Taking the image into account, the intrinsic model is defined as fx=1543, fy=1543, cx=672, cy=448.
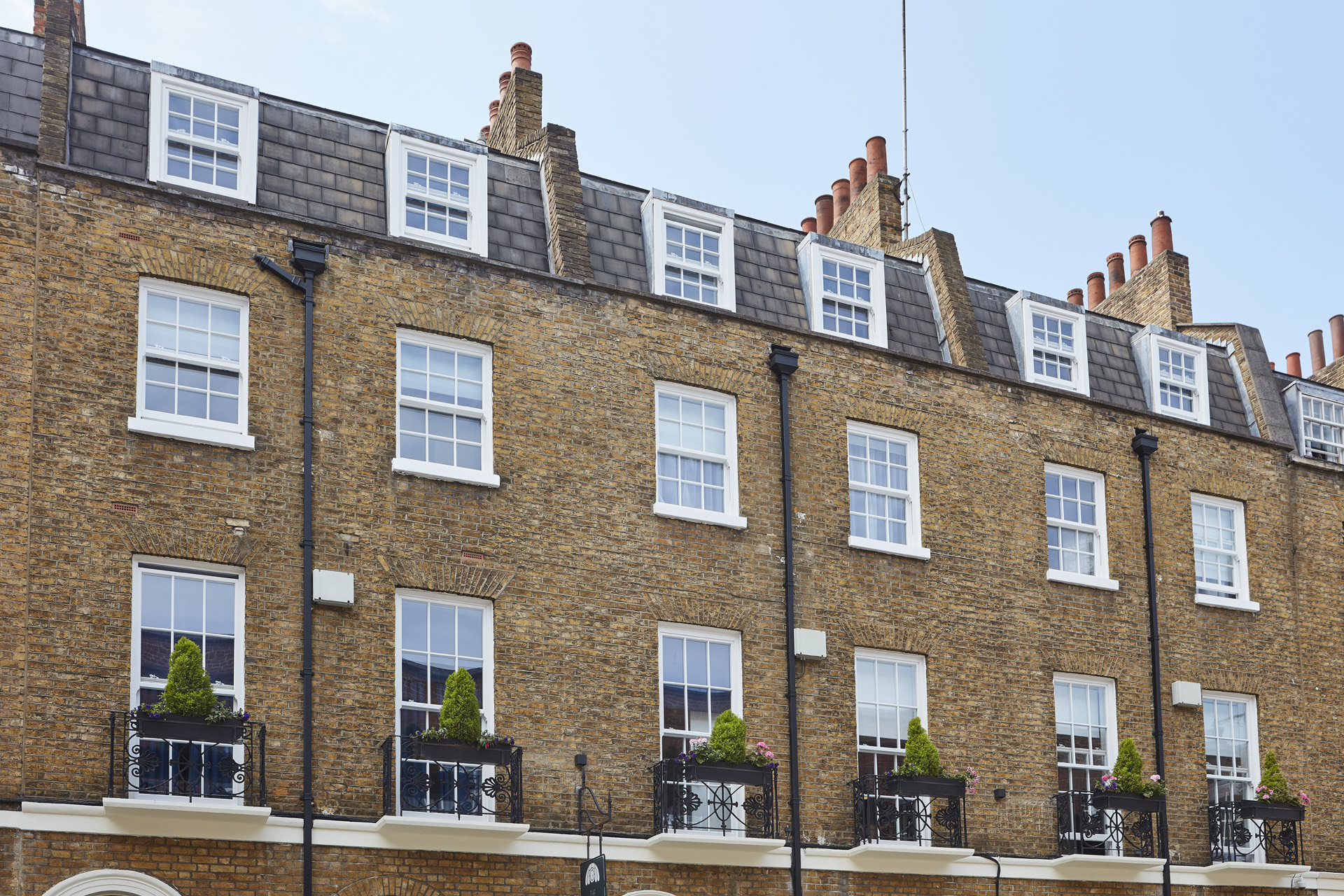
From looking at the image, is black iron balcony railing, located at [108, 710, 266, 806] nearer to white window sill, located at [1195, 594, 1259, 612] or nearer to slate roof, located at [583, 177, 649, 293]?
slate roof, located at [583, 177, 649, 293]

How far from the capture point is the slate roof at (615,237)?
61.6 feet

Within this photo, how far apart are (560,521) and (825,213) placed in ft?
37.2

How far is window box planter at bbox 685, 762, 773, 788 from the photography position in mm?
16719

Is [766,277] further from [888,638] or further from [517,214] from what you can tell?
[888,638]

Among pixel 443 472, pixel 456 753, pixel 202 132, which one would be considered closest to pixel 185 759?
pixel 456 753

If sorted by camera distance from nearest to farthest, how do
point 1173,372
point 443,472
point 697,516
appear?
point 443,472, point 697,516, point 1173,372

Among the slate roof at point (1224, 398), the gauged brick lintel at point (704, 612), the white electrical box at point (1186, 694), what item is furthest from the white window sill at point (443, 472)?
the slate roof at point (1224, 398)

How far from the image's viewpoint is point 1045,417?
21.4 metres

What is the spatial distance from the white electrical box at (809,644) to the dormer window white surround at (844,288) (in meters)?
4.07

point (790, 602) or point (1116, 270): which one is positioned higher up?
point (1116, 270)

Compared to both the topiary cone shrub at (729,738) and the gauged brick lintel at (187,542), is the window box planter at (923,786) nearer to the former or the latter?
the topiary cone shrub at (729,738)

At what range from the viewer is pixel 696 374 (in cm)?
1864

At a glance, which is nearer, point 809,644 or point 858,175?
point 809,644

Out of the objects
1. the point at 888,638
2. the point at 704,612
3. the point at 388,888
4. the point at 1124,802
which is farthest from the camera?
the point at 1124,802
